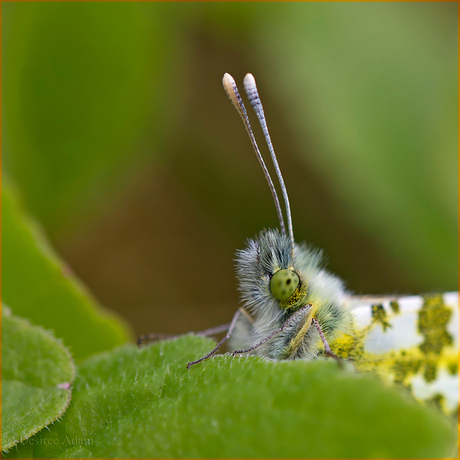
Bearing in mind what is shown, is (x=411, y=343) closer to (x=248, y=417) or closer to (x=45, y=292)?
(x=248, y=417)

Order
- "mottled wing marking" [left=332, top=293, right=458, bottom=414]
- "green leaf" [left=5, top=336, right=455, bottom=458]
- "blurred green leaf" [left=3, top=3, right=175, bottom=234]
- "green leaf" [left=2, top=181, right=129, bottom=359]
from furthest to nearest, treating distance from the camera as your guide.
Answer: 1. "blurred green leaf" [left=3, top=3, right=175, bottom=234]
2. "green leaf" [left=2, top=181, right=129, bottom=359]
3. "mottled wing marking" [left=332, top=293, right=458, bottom=414]
4. "green leaf" [left=5, top=336, right=455, bottom=458]

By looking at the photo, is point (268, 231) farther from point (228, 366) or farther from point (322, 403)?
point (322, 403)

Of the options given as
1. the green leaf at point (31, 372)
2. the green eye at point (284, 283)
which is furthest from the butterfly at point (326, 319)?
the green leaf at point (31, 372)

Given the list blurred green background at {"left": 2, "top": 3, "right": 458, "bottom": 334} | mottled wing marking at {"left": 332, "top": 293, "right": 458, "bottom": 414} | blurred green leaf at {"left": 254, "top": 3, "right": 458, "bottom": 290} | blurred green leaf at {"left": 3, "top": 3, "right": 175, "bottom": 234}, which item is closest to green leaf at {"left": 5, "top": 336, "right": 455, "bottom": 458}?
mottled wing marking at {"left": 332, "top": 293, "right": 458, "bottom": 414}

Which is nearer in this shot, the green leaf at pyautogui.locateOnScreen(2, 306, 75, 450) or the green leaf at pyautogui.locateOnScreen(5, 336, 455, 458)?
the green leaf at pyautogui.locateOnScreen(5, 336, 455, 458)

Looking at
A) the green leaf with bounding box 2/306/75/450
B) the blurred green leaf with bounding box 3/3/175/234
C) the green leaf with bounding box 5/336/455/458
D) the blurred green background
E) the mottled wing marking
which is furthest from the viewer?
the blurred green background

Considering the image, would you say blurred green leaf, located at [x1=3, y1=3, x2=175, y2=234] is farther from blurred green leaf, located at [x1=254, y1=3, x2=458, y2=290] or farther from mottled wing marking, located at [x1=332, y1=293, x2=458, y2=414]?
mottled wing marking, located at [x1=332, y1=293, x2=458, y2=414]

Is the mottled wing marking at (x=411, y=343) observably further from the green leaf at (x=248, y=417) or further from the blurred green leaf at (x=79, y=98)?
the blurred green leaf at (x=79, y=98)

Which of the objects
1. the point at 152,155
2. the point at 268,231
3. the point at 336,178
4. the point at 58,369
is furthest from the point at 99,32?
the point at 58,369
